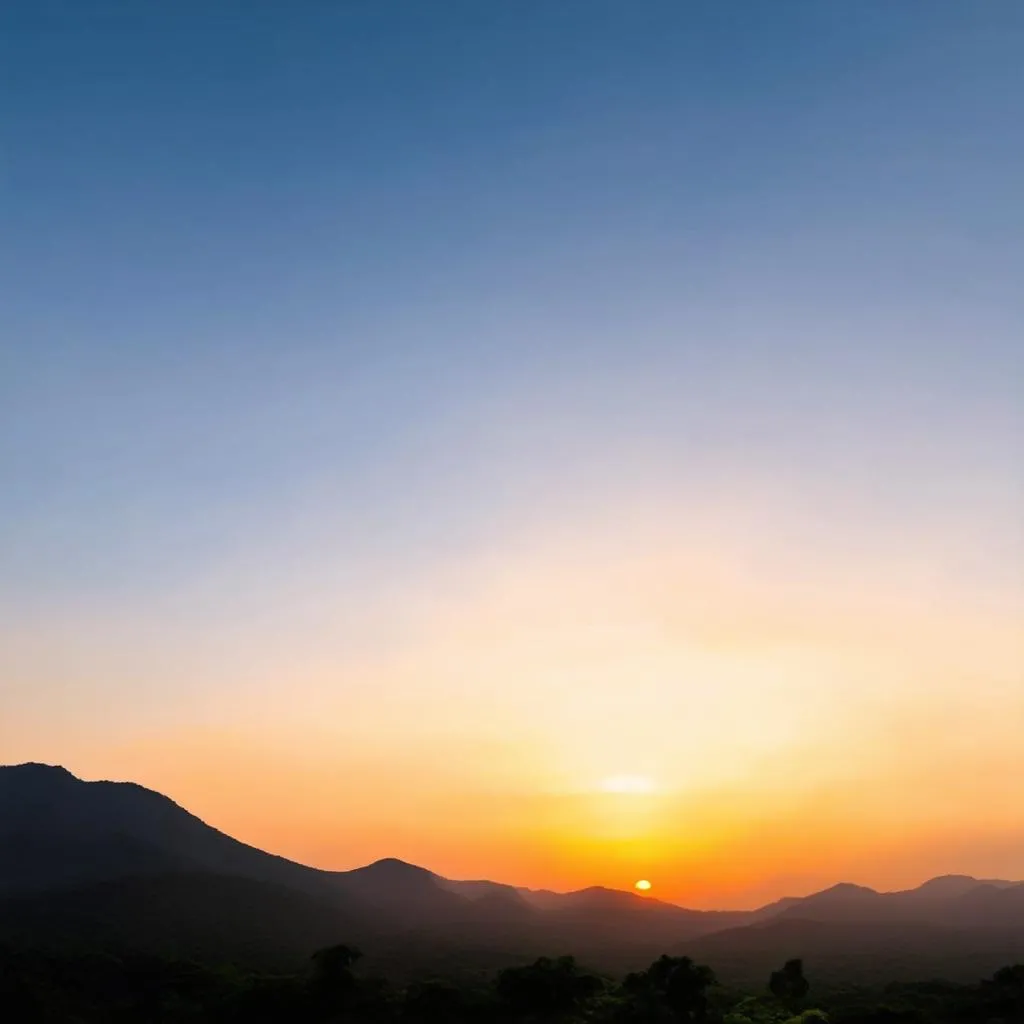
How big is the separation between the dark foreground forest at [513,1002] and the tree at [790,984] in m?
0.07

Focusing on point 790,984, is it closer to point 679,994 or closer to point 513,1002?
Answer: point 679,994

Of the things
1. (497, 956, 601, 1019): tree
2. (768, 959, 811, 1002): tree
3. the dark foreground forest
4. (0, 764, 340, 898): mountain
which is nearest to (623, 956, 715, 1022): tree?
the dark foreground forest

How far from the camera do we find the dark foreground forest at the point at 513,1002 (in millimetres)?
51375

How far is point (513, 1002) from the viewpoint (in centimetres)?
5497

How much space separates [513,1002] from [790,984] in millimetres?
19452

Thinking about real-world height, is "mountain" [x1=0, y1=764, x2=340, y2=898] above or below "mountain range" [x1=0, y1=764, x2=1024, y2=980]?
above

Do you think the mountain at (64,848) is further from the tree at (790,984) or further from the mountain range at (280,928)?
the tree at (790,984)

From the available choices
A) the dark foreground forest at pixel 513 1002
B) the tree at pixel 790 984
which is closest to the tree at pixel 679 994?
the dark foreground forest at pixel 513 1002

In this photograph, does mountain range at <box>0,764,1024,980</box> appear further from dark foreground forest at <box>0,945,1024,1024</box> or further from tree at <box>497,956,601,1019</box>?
tree at <box>497,956,601,1019</box>

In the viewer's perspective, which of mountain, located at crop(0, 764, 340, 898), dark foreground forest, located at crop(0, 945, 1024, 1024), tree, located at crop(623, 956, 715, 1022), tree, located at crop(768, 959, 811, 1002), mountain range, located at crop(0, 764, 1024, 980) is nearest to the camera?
tree, located at crop(623, 956, 715, 1022)

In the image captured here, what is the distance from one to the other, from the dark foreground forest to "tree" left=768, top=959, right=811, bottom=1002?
Result: 73 millimetres

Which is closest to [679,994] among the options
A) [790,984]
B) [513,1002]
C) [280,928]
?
[513,1002]

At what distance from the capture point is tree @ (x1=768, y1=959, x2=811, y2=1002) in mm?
57678

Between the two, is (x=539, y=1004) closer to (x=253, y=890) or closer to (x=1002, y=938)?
(x=253, y=890)
